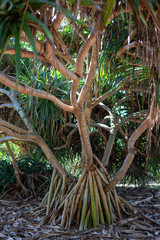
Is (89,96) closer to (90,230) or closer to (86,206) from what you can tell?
(86,206)

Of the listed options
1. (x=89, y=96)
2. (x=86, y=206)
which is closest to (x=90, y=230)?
(x=86, y=206)

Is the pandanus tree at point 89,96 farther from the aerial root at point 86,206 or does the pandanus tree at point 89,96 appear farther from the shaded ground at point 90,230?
the shaded ground at point 90,230

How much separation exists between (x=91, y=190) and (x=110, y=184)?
0.26m

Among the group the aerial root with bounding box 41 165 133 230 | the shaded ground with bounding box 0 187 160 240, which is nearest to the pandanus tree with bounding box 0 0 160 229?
the aerial root with bounding box 41 165 133 230

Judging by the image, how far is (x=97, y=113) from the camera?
4.34 meters

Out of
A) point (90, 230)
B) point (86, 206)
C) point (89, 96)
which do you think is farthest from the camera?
point (89, 96)

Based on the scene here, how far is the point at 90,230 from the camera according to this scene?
2.44 metres

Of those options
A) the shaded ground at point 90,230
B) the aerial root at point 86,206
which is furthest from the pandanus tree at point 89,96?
the shaded ground at point 90,230

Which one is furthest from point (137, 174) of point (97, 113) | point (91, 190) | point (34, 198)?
point (91, 190)

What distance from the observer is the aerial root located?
8.45 ft

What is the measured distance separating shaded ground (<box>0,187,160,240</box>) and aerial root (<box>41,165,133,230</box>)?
10 centimetres

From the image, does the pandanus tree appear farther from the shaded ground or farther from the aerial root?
the shaded ground

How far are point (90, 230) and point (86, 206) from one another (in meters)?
0.22

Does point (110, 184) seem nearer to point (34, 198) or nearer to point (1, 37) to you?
point (34, 198)
